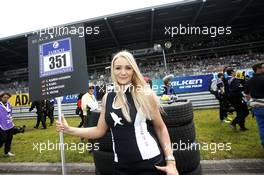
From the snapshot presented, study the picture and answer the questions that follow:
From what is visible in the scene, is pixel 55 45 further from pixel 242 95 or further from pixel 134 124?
pixel 242 95

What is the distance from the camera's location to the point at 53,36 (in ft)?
14.3

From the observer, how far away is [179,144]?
341 centimetres

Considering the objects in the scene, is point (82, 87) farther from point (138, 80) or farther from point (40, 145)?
point (40, 145)

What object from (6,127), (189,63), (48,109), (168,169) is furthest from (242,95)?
(189,63)

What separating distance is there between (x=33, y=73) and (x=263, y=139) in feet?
14.1

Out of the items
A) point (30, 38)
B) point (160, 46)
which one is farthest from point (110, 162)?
point (160, 46)

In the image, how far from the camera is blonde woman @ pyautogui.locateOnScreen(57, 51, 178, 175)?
1.94m

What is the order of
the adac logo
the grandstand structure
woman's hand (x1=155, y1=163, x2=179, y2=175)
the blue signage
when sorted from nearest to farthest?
woman's hand (x1=155, y1=163, x2=179, y2=175)
the adac logo
the blue signage
the grandstand structure

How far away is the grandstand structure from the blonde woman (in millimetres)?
21356

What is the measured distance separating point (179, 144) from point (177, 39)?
29.0 m

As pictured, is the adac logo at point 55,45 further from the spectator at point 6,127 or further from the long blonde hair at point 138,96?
the spectator at point 6,127

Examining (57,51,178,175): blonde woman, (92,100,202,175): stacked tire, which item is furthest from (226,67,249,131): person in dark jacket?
(57,51,178,175): blonde woman

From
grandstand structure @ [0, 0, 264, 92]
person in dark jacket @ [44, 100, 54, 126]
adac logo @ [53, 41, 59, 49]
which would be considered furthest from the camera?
grandstand structure @ [0, 0, 264, 92]

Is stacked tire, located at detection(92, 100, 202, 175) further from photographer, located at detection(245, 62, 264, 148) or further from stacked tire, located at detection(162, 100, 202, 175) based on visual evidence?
photographer, located at detection(245, 62, 264, 148)
